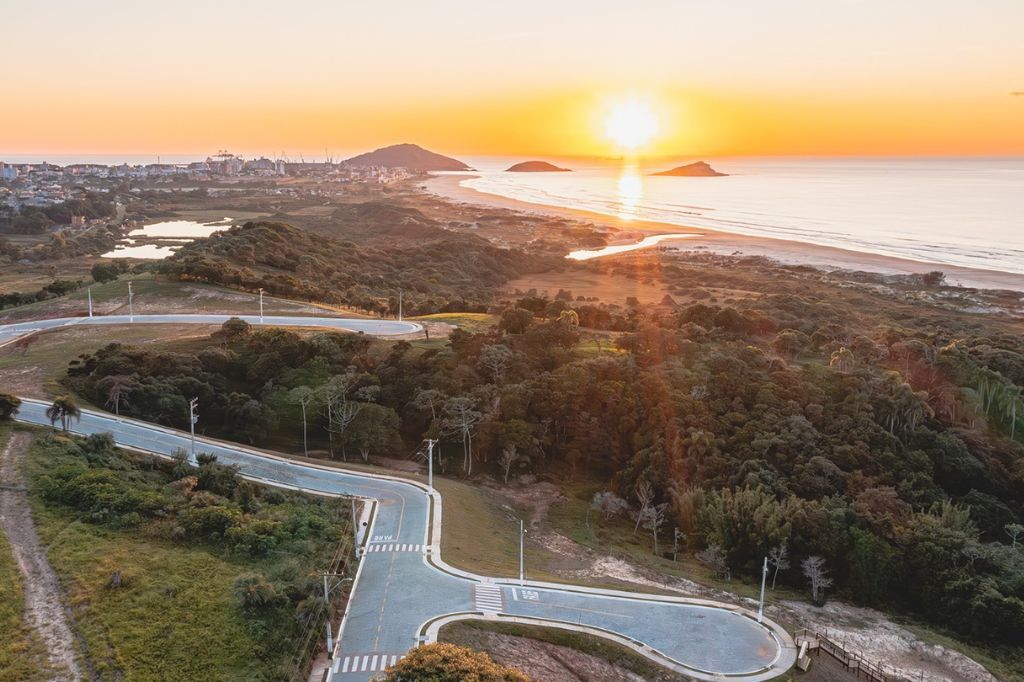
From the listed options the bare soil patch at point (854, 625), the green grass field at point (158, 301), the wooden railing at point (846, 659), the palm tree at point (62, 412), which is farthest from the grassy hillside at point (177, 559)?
the green grass field at point (158, 301)

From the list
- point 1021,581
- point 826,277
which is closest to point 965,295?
point 826,277

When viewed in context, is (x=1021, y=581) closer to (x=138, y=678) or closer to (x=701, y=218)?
(x=138, y=678)

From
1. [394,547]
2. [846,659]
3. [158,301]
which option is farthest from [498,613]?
[158,301]

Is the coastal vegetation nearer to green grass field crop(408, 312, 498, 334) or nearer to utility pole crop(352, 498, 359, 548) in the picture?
green grass field crop(408, 312, 498, 334)

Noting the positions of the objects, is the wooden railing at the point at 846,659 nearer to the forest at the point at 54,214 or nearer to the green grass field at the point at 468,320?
the green grass field at the point at 468,320

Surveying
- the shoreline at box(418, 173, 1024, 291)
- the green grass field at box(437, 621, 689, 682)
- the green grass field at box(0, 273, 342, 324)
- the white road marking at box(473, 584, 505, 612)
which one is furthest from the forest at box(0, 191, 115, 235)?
the green grass field at box(437, 621, 689, 682)
